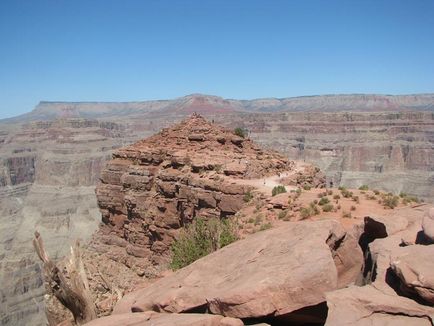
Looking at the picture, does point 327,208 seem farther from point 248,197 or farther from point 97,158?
point 97,158

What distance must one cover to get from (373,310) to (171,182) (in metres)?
27.7

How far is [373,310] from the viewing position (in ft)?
25.1

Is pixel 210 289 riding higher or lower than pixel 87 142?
higher

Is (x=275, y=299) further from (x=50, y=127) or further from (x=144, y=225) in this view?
(x=50, y=127)

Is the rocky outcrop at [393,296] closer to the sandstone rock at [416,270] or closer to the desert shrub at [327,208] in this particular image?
→ the sandstone rock at [416,270]

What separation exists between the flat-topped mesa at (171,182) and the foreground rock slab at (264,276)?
17.1 metres

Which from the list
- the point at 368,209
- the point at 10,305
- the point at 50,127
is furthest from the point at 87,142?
the point at 368,209

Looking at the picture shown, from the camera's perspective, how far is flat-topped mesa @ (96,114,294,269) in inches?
1243

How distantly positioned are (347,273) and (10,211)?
135 metres

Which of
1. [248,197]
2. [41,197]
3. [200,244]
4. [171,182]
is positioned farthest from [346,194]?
[41,197]

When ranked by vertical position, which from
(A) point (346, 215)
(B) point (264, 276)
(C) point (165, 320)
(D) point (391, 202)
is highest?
(B) point (264, 276)

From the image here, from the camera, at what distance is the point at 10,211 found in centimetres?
13012

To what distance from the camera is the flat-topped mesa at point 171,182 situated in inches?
1243

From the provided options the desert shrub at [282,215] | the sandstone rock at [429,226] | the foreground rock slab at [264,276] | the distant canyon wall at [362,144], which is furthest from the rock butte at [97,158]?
the sandstone rock at [429,226]
